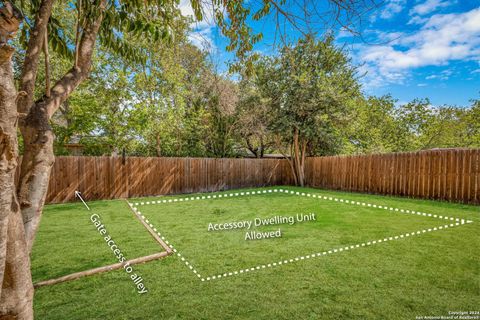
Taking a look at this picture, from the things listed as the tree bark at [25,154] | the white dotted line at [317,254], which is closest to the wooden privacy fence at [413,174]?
the white dotted line at [317,254]

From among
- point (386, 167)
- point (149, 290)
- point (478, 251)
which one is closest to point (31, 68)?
point (149, 290)

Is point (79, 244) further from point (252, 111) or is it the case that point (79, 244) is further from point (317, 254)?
point (252, 111)

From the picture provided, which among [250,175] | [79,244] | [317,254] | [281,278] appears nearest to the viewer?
[281,278]

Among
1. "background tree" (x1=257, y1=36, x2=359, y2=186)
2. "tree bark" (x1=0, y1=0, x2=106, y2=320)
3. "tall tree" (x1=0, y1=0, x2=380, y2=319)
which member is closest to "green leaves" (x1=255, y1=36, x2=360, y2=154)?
"background tree" (x1=257, y1=36, x2=359, y2=186)

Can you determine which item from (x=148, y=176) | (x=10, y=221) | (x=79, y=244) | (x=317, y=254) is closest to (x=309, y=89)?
(x=148, y=176)

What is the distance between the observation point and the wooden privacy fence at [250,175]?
7730 mm

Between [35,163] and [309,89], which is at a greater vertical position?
[309,89]

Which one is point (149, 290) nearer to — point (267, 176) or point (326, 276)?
point (326, 276)

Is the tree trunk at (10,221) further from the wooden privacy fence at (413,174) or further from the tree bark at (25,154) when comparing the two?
the wooden privacy fence at (413,174)

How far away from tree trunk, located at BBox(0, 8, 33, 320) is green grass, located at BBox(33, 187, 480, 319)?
1.05 meters

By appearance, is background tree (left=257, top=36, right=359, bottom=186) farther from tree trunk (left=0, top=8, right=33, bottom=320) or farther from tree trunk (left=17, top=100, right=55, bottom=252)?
tree trunk (left=0, top=8, right=33, bottom=320)

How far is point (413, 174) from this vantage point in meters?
8.87

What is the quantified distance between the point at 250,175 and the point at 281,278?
37.7 ft

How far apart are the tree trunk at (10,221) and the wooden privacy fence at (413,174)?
9.96 m
